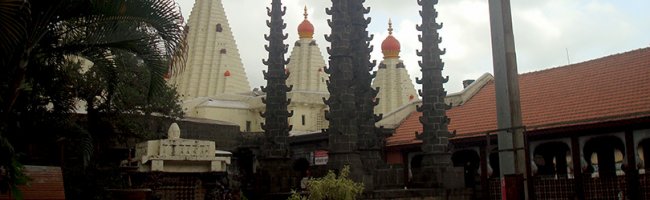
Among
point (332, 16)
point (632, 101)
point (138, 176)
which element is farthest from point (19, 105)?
point (632, 101)

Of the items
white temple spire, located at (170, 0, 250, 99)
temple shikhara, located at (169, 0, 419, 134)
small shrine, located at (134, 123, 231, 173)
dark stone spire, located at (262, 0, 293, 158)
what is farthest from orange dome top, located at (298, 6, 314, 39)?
small shrine, located at (134, 123, 231, 173)

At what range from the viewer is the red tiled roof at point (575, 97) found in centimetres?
1836

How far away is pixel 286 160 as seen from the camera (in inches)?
750

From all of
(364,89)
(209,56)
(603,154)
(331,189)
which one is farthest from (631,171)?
(209,56)

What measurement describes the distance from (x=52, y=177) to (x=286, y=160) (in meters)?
10.6

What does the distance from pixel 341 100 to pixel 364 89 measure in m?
3.21

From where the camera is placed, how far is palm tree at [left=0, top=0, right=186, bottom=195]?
7.16 m

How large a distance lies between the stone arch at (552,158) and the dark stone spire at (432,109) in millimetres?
4681

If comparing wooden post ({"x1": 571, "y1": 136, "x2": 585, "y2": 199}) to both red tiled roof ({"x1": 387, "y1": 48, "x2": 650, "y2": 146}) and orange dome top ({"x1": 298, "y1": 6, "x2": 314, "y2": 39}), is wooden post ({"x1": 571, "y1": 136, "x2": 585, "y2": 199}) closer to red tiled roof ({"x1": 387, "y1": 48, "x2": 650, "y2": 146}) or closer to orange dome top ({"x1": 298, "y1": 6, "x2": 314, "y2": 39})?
red tiled roof ({"x1": 387, "y1": 48, "x2": 650, "y2": 146})

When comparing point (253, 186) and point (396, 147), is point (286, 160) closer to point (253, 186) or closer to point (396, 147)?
point (253, 186)

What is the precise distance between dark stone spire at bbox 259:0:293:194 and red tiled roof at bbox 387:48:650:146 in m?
5.90

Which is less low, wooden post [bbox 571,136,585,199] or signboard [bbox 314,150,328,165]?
signboard [bbox 314,150,328,165]

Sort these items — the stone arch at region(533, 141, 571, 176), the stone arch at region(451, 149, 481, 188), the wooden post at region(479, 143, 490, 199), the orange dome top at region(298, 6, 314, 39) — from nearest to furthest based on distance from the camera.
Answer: the wooden post at region(479, 143, 490, 199)
the stone arch at region(533, 141, 571, 176)
the stone arch at region(451, 149, 481, 188)
the orange dome top at region(298, 6, 314, 39)

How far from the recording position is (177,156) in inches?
642
